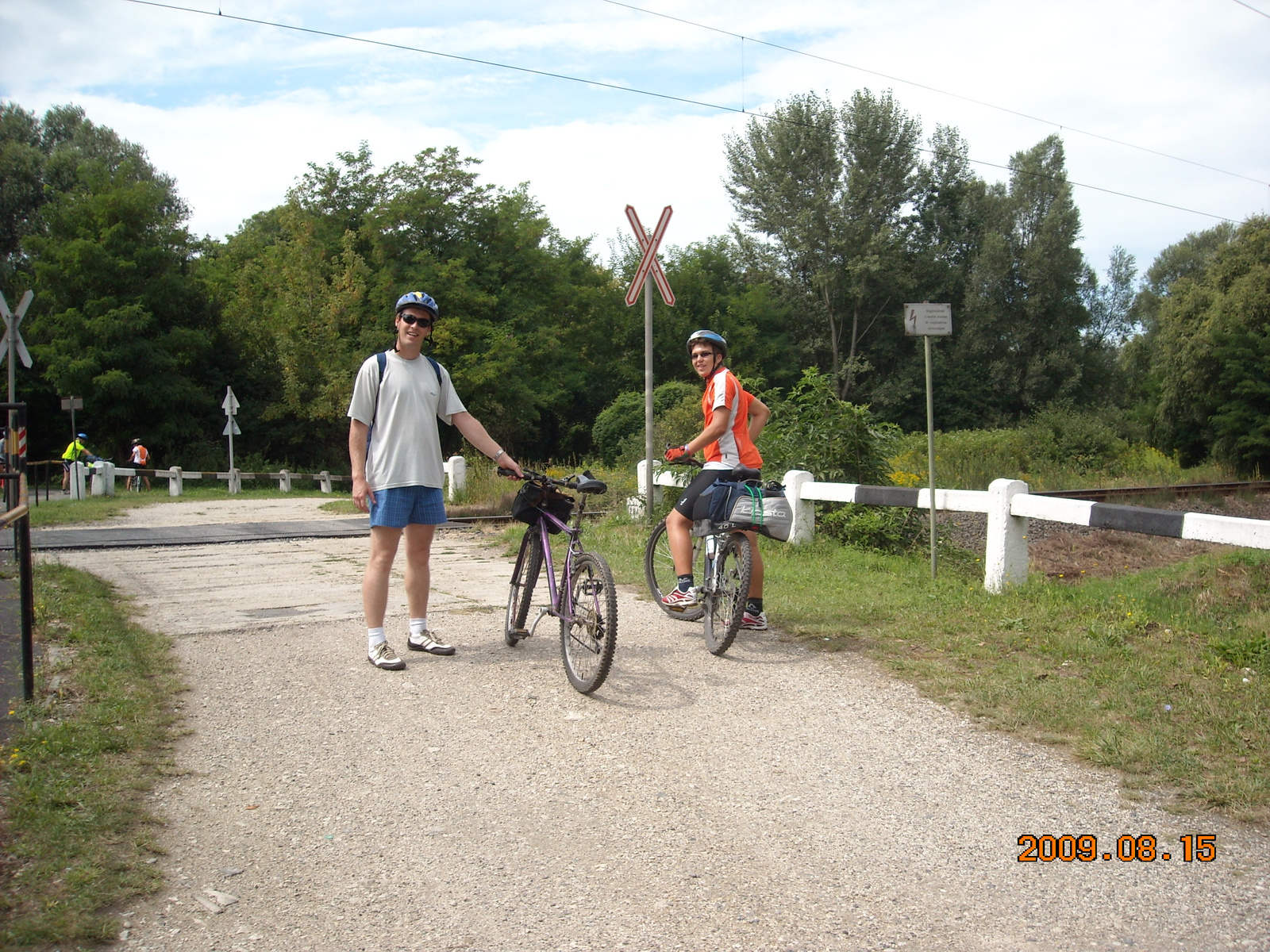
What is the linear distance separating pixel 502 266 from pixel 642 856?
42192 mm

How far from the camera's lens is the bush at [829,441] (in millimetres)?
10977

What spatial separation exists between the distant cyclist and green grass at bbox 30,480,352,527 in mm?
13597

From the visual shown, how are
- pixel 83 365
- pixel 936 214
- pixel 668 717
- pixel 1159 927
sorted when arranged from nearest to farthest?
pixel 1159 927, pixel 668 717, pixel 83 365, pixel 936 214

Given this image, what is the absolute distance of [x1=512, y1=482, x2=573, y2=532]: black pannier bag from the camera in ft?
19.3

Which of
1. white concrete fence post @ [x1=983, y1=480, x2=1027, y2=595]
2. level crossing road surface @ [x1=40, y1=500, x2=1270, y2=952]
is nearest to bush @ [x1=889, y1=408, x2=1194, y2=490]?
white concrete fence post @ [x1=983, y1=480, x2=1027, y2=595]

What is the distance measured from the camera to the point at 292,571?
9867mm

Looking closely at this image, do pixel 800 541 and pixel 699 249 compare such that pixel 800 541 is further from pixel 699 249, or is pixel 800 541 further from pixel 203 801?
pixel 699 249

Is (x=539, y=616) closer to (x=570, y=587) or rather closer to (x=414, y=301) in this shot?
(x=570, y=587)

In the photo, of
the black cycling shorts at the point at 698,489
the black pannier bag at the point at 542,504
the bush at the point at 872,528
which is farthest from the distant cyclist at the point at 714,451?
the bush at the point at 872,528

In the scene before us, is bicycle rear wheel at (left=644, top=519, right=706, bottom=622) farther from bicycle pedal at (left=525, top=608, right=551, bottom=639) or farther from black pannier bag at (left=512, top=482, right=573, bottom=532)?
black pannier bag at (left=512, top=482, right=573, bottom=532)

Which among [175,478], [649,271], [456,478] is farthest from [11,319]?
[175,478]

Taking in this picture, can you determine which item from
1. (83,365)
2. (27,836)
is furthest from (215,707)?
(83,365)

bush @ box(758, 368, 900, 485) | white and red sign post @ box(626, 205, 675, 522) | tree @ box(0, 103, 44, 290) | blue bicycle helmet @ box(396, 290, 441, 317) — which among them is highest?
tree @ box(0, 103, 44, 290)
